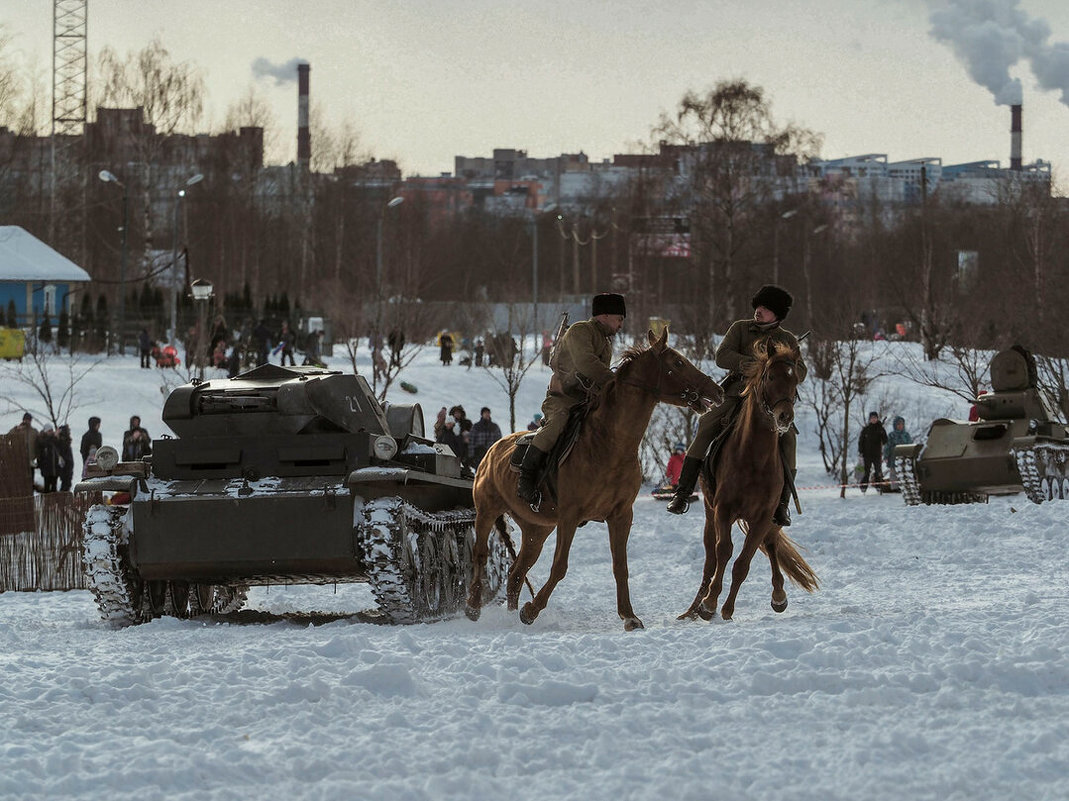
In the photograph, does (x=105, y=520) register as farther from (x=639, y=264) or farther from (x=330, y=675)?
(x=639, y=264)

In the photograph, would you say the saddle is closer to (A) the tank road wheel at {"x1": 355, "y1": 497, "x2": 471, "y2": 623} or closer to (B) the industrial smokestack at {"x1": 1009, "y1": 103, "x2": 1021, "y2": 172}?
(A) the tank road wheel at {"x1": 355, "y1": 497, "x2": 471, "y2": 623}

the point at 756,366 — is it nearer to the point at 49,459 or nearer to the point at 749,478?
the point at 749,478

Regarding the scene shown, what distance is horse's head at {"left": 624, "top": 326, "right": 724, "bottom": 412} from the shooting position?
12.1m

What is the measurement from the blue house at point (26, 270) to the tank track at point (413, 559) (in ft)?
123

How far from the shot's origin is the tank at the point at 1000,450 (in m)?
23.7

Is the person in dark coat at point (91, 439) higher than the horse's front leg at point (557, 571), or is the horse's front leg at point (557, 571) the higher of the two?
the person in dark coat at point (91, 439)

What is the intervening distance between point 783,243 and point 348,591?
58473 mm

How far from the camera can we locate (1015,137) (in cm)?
10894

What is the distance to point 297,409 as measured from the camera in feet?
46.2

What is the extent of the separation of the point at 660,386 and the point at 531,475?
131 cm

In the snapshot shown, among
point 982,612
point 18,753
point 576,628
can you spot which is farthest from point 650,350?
point 18,753

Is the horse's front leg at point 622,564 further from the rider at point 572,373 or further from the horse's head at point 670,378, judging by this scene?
the horse's head at point 670,378

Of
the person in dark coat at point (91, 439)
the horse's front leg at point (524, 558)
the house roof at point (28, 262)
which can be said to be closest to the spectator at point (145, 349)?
the house roof at point (28, 262)

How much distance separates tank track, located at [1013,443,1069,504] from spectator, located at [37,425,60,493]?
14319mm
